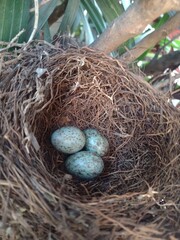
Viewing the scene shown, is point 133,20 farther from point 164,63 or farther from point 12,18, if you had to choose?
point 164,63

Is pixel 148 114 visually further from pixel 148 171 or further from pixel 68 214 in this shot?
pixel 68 214

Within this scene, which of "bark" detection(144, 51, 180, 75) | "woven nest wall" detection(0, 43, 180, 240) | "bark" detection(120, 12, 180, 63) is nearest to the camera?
"woven nest wall" detection(0, 43, 180, 240)

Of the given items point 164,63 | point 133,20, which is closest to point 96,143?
point 133,20

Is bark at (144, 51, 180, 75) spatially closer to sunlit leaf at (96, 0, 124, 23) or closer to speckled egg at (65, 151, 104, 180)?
sunlit leaf at (96, 0, 124, 23)

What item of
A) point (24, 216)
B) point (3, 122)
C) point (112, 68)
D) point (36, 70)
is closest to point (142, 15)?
point (112, 68)

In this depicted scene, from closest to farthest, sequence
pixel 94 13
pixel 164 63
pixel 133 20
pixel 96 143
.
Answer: pixel 133 20 < pixel 96 143 < pixel 94 13 < pixel 164 63

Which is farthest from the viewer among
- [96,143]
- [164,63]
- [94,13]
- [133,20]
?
[164,63]

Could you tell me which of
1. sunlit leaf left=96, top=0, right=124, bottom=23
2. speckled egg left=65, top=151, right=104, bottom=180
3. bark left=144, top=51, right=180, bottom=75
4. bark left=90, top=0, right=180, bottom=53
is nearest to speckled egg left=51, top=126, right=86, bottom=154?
speckled egg left=65, top=151, right=104, bottom=180
